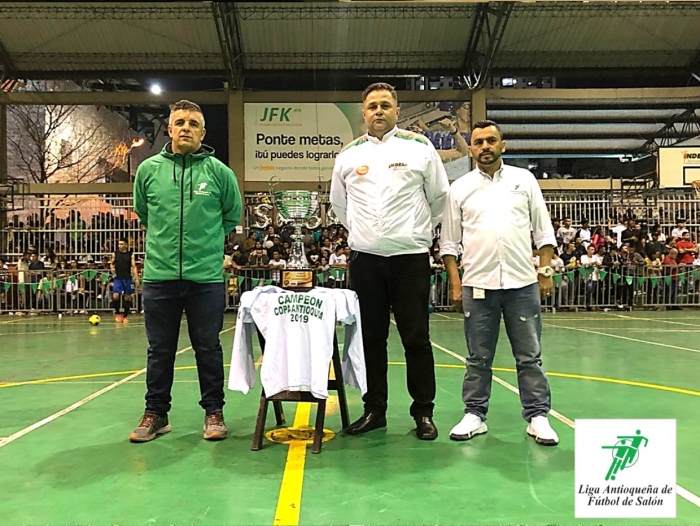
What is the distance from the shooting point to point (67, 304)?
49.0ft

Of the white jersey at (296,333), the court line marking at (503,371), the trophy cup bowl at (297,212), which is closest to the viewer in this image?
the white jersey at (296,333)

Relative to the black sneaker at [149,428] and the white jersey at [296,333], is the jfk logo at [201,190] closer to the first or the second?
the white jersey at [296,333]

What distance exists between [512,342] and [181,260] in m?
2.04

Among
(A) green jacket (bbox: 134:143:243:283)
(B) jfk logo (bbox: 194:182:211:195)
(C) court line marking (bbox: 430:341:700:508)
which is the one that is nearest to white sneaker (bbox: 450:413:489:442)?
(C) court line marking (bbox: 430:341:700:508)

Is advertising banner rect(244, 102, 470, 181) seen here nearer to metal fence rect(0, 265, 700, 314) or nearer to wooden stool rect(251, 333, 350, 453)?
metal fence rect(0, 265, 700, 314)

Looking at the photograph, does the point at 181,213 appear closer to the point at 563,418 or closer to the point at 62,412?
the point at 62,412

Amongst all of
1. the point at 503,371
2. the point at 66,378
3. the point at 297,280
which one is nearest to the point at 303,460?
the point at 297,280

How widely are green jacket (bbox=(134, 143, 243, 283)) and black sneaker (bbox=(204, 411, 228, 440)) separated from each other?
0.82 metres

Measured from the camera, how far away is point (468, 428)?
140 inches

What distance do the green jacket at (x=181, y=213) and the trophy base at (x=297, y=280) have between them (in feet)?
1.66

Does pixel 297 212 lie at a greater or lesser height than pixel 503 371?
greater

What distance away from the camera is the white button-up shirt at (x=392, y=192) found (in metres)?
3.58

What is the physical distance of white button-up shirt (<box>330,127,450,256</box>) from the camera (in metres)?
3.58

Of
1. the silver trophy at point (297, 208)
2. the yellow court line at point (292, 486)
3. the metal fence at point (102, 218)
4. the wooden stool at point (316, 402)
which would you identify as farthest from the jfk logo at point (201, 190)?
the metal fence at point (102, 218)
